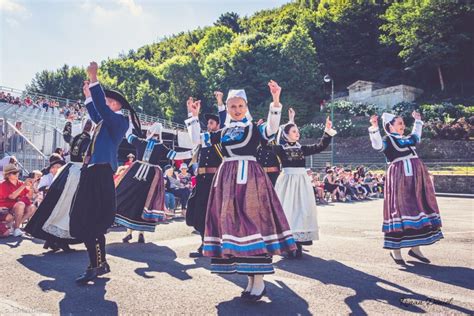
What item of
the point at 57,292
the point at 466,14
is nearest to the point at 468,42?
the point at 466,14

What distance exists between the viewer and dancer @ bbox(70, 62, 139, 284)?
5016 mm

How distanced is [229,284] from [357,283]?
147 centimetres

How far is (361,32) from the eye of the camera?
210 ft

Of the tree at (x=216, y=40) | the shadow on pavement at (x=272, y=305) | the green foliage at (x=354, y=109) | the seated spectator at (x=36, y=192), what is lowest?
the shadow on pavement at (x=272, y=305)

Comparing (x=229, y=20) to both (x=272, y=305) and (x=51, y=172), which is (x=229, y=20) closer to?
(x=51, y=172)

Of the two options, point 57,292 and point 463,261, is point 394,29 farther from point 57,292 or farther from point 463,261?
point 57,292

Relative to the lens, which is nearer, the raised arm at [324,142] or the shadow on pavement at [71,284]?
the shadow on pavement at [71,284]

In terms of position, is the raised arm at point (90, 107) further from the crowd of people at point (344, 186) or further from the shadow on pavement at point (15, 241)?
the crowd of people at point (344, 186)

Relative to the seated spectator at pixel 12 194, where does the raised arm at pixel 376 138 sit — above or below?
above

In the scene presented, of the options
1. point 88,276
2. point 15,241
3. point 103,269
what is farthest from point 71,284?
point 15,241

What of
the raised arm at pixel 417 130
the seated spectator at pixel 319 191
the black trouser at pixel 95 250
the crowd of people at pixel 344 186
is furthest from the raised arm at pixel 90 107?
the seated spectator at pixel 319 191

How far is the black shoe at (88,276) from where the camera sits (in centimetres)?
484

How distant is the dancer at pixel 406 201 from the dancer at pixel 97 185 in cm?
391

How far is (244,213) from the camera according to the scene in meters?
4.31
